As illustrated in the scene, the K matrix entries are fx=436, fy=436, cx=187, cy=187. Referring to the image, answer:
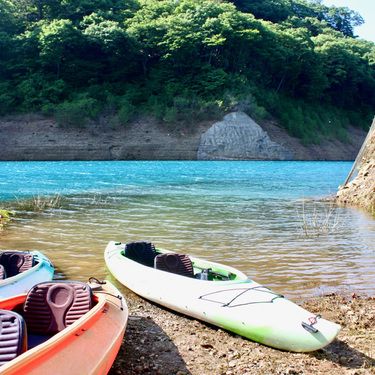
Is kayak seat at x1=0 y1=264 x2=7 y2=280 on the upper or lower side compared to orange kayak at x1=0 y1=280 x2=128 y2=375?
lower

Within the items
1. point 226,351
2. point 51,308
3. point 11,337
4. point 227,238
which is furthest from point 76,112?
point 11,337

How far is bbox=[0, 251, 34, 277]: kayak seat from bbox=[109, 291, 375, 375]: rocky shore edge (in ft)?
7.39

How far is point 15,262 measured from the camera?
7.21m

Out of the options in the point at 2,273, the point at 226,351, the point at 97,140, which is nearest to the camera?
the point at 226,351

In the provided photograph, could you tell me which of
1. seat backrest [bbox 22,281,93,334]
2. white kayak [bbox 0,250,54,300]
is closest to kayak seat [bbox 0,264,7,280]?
white kayak [bbox 0,250,54,300]

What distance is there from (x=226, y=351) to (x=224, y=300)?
0.78m

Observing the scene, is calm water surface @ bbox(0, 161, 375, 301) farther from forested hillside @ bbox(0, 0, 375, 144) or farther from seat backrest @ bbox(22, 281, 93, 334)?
forested hillside @ bbox(0, 0, 375, 144)

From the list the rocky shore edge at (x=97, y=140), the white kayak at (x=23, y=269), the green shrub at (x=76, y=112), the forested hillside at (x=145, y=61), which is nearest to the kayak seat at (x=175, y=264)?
the white kayak at (x=23, y=269)

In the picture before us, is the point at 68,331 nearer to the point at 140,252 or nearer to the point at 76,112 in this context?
the point at 140,252

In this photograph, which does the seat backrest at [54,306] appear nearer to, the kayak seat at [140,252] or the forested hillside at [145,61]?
the kayak seat at [140,252]

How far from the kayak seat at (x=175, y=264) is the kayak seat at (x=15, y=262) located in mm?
2093

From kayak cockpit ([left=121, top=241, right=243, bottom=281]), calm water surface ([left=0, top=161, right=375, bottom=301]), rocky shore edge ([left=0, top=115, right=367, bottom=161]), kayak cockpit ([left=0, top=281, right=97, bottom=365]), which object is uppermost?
kayak cockpit ([left=0, top=281, right=97, bottom=365])

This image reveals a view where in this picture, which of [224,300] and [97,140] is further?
[97,140]

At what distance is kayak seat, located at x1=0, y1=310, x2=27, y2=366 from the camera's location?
11.3ft
